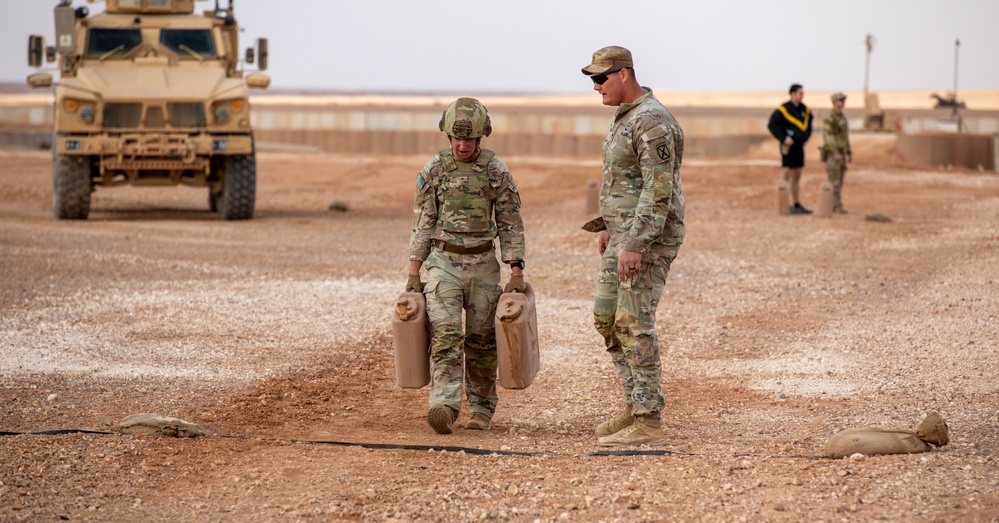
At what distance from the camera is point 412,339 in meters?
6.08

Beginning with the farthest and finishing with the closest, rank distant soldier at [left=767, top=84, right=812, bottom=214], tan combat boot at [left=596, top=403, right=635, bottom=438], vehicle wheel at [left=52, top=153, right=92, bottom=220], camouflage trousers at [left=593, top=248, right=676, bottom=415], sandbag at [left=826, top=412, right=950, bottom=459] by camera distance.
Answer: vehicle wheel at [left=52, top=153, right=92, bottom=220], distant soldier at [left=767, top=84, right=812, bottom=214], tan combat boot at [left=596, top=403, right=635, bottom=438], camouflage trousers at [left=593, top=248, right=676, bottom=415], sandbag at [left=826, top=412, right=950, bottom=459]

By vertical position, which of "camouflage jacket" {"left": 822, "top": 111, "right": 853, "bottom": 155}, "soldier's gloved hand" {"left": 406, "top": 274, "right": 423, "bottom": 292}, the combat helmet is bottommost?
"soldier's gloved hand" {"left": 406, "top": 274, "right": 423, "bottom": 292}

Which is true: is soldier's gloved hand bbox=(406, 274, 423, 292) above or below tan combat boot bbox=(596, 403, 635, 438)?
above

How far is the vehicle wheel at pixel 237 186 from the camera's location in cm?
1798

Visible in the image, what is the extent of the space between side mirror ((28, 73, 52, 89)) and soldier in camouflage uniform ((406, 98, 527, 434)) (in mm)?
12495

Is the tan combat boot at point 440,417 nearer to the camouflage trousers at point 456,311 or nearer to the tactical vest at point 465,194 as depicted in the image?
the camouflage trousers at point 456,311

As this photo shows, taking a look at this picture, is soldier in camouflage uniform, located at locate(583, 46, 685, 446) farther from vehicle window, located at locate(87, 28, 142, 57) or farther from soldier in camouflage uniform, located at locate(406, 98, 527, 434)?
vehicle window, located at locate(87, 28, 142, 57)

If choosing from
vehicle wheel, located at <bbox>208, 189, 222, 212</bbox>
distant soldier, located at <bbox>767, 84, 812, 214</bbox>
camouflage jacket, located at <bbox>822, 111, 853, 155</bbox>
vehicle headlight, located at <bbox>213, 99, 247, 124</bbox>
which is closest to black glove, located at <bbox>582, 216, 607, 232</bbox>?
distant soldier, located at <bbox>767, 84, 812, 214</bbox>

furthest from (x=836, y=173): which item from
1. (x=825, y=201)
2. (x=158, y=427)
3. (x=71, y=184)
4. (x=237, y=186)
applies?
(x=158, y=427)

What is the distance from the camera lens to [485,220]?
20.2 ft

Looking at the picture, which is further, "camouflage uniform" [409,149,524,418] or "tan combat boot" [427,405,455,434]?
"camouflage uniform" [409,149,524,418]

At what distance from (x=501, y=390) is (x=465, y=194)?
1953 mm

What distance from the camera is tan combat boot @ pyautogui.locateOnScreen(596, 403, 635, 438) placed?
6.05 metres

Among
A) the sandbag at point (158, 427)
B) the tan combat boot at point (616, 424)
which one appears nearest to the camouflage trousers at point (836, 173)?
the tan combat boot at point (616, 424)
